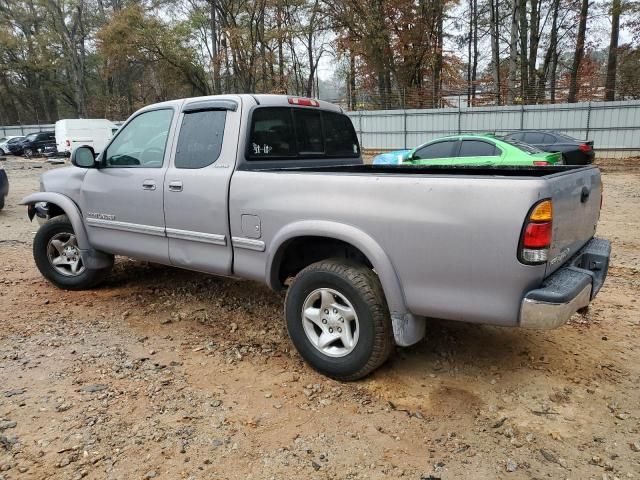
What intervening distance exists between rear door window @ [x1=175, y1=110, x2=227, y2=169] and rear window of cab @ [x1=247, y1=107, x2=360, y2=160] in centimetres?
27

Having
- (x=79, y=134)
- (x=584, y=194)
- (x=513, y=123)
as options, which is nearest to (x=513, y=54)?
(x=513, y=123)

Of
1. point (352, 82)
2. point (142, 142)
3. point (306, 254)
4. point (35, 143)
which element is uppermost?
point (352, 82)

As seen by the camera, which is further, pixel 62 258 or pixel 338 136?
pixel 62 258

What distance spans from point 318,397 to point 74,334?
224 cm

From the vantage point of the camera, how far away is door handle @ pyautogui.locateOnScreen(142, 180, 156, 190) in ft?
13.3

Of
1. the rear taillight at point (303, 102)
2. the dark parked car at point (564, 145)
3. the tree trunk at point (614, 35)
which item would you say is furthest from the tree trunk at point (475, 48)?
the rear taillight at point (303, 102)

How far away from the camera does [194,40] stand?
3578 cm

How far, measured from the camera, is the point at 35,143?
29.0m

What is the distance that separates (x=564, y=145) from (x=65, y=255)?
13.0 meters

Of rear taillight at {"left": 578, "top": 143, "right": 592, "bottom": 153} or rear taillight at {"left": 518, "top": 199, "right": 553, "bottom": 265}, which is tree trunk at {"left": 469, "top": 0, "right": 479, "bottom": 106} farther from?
rear taillight at {"left": 518, "top": 199, "right": 553, "bottom": 265}

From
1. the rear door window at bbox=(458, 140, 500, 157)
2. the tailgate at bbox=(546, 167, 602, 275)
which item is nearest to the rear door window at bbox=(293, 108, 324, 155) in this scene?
the tailgate at bbox=(546, 167, 602, 275)

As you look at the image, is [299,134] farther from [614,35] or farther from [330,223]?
[614,35]

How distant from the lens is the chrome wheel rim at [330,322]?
3096 millimetres

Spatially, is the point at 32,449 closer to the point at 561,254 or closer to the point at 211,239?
the point at 211,239
